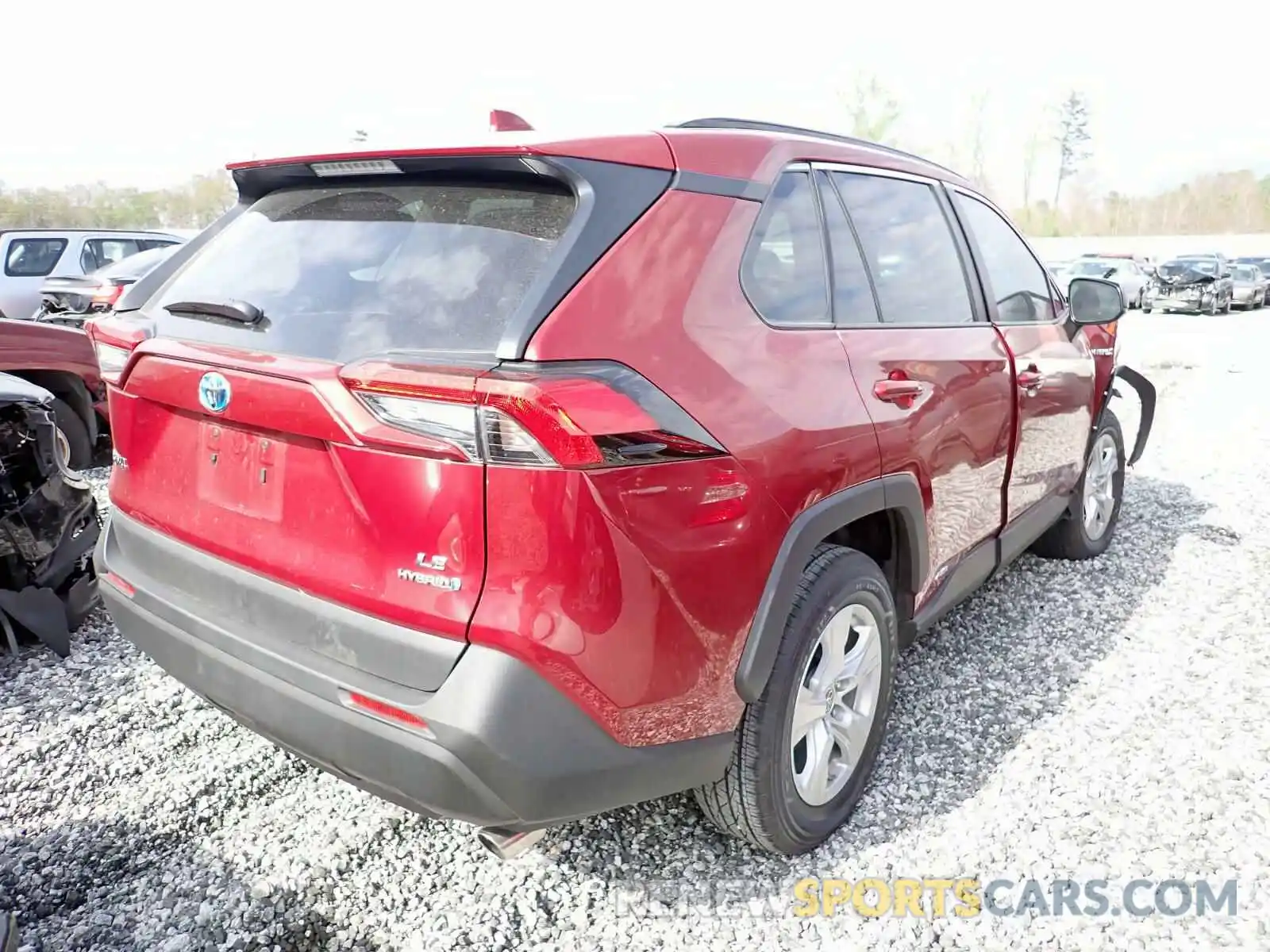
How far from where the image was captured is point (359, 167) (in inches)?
80.2

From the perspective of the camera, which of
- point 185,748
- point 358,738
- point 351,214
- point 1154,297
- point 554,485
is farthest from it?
point 1154,297

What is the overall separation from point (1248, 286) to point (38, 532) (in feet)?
98.0

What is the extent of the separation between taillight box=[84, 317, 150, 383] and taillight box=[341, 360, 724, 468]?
853 millimetres

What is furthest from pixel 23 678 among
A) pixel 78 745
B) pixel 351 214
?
pixel 351 214

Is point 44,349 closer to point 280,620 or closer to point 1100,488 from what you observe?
point 280,620

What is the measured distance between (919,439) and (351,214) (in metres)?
1.68

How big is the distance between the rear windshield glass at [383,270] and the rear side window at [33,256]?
11.9 m

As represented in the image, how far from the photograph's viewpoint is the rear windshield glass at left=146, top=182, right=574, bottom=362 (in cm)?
175

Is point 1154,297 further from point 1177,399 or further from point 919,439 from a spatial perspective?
point 919,439

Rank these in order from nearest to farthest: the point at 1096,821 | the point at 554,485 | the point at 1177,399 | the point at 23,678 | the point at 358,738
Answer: the point at 554,485 → the point at 358,738 → the point at 1096,821 → the point at 23,678 → the point at 1177,399

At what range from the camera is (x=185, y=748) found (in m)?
2.89

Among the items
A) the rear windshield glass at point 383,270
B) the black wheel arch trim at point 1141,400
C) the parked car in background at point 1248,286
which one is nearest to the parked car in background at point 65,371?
the rear windshield glass at point 383,270

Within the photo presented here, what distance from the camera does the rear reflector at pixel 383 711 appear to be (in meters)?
1.70

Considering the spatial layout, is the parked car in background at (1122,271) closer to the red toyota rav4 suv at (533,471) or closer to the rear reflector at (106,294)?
the rear reflector at (106,294)
